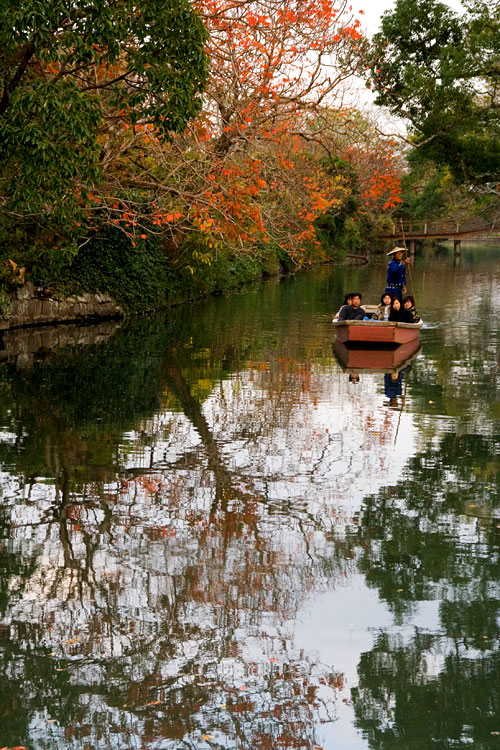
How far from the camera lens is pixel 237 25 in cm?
1800

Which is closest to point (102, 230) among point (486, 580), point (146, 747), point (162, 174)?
point (162, 174)

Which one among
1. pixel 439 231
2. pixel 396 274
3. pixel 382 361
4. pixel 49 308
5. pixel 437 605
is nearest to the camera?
pixel 437 605

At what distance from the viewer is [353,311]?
2231 centimetres

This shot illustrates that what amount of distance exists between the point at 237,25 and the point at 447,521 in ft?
39.7

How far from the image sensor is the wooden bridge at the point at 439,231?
7938 centimetres

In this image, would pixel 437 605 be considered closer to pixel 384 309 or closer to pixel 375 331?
pixel 375 331

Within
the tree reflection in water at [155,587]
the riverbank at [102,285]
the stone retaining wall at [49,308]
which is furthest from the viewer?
the riverbank at [102,285]

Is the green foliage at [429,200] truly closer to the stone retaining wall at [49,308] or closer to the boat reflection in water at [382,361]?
the stone retaining wall at [49,308]

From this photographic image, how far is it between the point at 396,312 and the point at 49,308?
31.4 ft

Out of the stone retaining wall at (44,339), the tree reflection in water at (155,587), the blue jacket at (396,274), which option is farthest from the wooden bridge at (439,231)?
the tree reflection in water at (155,587)

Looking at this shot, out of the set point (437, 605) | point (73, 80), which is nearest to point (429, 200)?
point (73, 80)

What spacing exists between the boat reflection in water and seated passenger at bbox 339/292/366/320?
1.97ft

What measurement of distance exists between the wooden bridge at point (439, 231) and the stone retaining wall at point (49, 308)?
49.6 meters

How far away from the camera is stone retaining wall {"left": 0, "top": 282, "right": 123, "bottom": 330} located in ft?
82.7
